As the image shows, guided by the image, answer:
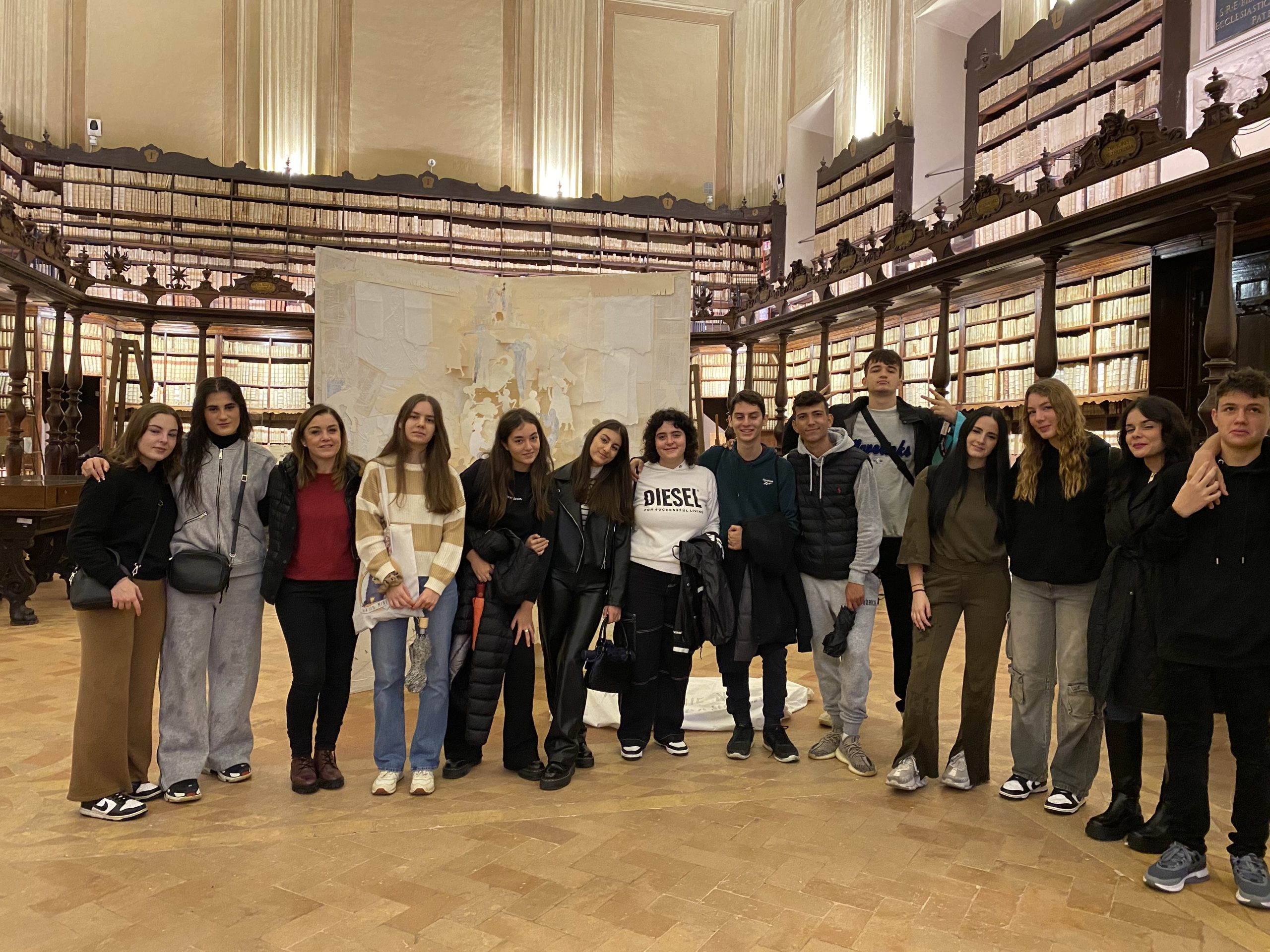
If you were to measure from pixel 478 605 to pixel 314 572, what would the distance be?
549 mm

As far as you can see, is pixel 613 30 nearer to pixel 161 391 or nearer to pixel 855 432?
pixel 161 391

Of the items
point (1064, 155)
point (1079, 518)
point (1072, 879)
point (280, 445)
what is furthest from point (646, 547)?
point (280, 445)

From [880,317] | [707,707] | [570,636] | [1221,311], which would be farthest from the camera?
[880,317]

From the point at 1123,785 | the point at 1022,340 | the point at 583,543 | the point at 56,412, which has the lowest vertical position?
the point at 1123,785

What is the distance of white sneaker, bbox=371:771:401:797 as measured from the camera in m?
2.80

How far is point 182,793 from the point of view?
2.72 m

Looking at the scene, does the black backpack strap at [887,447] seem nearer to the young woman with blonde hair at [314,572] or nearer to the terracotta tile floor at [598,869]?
the terracotta tile floor at [598,869]

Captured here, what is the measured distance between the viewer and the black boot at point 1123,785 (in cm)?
254

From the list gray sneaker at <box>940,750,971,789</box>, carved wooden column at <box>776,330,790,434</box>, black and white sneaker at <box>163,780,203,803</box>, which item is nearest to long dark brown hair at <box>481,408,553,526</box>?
black and white sneaker at <box>163,780,203,803</box>

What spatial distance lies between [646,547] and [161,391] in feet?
31.3

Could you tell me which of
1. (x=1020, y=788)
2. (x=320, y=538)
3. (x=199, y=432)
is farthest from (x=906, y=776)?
(x=199, y=432)

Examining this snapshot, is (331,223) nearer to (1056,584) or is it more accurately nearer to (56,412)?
(56,412)

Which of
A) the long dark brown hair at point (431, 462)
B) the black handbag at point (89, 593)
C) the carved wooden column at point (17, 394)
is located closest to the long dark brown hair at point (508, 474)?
the long dark brown hair at point (431, 462)

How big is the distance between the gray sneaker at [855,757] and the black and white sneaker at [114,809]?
2.34 meters
